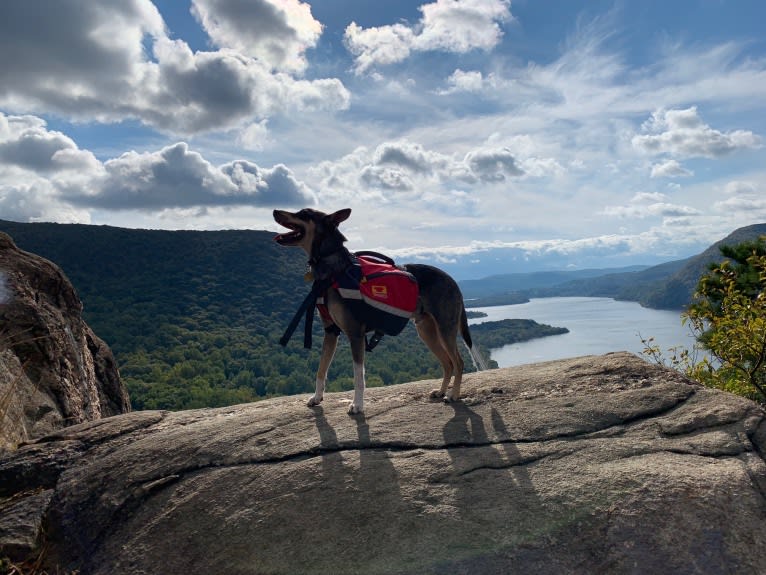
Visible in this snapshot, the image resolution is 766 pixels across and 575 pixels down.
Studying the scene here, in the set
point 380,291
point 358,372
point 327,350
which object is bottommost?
point 358,372

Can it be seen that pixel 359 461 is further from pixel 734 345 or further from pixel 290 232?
pixel 734 345

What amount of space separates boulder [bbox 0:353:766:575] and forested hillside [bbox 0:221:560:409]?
195 ft

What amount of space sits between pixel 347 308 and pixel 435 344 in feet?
5.19

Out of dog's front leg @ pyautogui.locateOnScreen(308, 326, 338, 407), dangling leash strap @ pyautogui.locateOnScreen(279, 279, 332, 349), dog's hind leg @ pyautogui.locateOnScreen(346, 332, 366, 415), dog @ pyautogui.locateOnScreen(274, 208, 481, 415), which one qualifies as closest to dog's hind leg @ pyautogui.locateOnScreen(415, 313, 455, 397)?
dog @ pyautogui.locateOnScreen(274, 208, 481, 415)

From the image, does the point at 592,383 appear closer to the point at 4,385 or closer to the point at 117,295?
the point at 4,385

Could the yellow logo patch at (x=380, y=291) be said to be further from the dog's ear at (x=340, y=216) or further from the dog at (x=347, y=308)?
the dog's ear at (x=340, y=216)

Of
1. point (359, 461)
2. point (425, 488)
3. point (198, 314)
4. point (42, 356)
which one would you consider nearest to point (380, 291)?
point (359, 461)

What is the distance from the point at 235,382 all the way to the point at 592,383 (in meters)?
78.4

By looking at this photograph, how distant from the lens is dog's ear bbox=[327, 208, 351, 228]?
6.70 metres

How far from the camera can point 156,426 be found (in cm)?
728

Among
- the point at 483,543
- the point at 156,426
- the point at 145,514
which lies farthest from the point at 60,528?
the point at 483,543

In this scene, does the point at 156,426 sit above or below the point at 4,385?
below

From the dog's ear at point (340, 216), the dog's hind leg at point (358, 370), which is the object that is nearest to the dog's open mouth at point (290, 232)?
the dog's ear at point (340, 216)

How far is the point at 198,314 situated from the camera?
11050 centimetres
